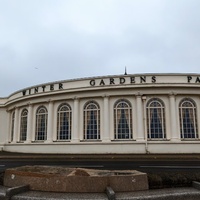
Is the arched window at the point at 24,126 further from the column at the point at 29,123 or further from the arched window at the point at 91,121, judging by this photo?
the arched window at the point at 91,121

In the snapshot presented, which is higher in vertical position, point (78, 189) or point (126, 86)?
point (126, 86)

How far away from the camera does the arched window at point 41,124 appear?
2755cm

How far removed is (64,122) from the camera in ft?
86.9

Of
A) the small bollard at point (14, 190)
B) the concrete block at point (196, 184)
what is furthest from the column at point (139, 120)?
the small bollard at point (14, 190)

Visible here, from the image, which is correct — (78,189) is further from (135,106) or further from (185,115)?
(185,115)

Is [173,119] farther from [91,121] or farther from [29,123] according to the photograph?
[29,123]

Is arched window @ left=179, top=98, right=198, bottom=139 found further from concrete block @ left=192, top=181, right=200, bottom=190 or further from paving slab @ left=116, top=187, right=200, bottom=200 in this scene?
paving slab @ left=116, top=187, right=200, bottom=200

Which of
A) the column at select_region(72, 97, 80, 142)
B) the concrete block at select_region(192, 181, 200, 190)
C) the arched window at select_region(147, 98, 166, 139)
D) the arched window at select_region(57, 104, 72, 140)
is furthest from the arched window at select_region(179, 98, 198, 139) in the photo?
the concrete block at select_region(192, 181, 200, 190)

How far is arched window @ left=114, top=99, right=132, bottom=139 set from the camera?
24.5 meters

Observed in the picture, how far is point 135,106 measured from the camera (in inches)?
981

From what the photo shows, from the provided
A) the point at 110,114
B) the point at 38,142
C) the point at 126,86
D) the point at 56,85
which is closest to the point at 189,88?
the point at 126,86

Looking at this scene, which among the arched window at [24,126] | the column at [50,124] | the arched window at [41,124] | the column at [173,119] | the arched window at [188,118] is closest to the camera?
the column at [173,119]

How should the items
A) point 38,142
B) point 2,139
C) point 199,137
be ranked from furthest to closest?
point 2,139
point 38,142
point 199,137

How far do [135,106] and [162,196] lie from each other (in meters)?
19.0
